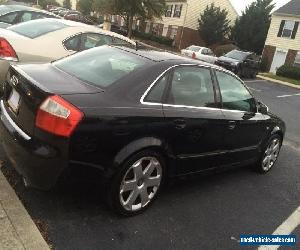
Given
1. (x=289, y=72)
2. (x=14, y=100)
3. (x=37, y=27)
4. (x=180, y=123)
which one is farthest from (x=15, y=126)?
(x=289, y=72)

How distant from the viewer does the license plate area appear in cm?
402

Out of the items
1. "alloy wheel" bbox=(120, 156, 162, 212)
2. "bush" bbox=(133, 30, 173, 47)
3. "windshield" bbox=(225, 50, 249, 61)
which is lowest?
"bush" bbox=(133, 30, 173, 47)

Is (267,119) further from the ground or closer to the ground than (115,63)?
closer to the ground

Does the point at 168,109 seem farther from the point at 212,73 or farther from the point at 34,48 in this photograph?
the point at 34,48

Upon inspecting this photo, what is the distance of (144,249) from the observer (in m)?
3.76

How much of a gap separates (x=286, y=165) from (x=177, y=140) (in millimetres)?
3556

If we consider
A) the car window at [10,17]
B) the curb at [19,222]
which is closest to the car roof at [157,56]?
the curb at [19,222]

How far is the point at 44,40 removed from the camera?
6816mm

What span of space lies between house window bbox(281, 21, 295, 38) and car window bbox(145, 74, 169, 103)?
33189 millimetres

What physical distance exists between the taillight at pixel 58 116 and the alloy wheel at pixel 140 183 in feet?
2.59

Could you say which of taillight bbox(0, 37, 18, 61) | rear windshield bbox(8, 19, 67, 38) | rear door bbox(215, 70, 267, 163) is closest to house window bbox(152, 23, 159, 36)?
rear windshield bbox(8, 19, 67, 38)

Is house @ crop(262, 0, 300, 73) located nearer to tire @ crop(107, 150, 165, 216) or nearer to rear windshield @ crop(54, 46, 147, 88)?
rear windshield @ crop(54, 46, 147, 88)

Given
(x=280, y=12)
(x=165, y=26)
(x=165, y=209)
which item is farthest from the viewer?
(x=165, y=26)

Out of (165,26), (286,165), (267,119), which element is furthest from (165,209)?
(165,26)
